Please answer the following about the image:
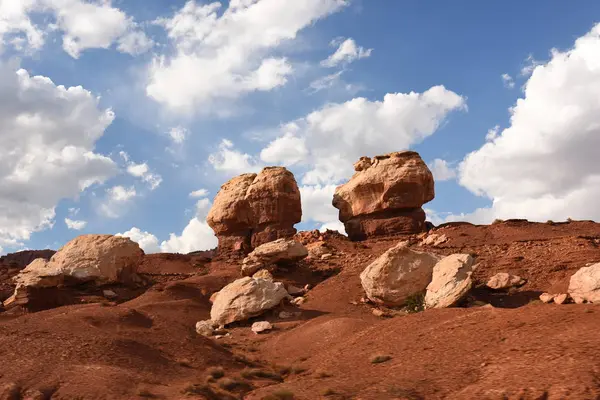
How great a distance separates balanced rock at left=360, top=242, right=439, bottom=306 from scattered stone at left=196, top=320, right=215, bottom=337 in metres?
7.11

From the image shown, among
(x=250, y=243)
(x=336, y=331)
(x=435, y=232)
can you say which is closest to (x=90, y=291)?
(x=250, y=243)

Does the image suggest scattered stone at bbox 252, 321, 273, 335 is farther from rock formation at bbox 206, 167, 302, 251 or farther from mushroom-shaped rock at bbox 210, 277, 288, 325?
rock formation at bbox 206, 167, 302, 251

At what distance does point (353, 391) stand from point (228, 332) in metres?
11.7

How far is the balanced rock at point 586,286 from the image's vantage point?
1809 cm

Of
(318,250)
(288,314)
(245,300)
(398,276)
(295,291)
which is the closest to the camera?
(245,300)

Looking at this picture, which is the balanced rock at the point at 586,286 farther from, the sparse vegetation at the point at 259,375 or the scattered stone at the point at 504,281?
the sparse vegetation at the point at 259,375

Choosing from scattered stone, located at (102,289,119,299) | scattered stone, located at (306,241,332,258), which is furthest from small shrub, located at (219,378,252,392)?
scattered stone, located at (306,241,332,258)

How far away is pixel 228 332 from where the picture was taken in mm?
22672

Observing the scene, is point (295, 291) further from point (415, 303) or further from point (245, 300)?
point (415, 303)

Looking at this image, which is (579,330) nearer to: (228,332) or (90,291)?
(228,332)

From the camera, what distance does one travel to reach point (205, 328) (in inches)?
904

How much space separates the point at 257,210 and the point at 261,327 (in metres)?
20.3

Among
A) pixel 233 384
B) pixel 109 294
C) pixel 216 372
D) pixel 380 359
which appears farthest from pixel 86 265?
pixel 380 359

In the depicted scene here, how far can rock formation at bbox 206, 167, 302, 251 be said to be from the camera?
41.6 meters
